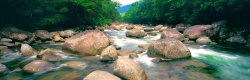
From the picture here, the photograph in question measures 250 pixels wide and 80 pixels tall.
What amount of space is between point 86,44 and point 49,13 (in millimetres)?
11703

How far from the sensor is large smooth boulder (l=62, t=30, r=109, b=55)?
9.66 metres

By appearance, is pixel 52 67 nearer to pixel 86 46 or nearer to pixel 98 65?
pixel 98 65

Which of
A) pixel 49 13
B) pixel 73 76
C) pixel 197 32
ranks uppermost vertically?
pixel 49 13

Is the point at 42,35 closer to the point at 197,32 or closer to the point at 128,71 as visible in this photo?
the point at 128,71

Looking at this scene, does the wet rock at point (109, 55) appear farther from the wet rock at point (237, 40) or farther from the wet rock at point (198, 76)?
the wet rock at point (237, 40)

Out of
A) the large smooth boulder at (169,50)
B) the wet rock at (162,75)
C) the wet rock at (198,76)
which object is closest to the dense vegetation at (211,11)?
the large smooth boulder at (169,50)

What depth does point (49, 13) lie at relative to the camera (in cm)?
1933

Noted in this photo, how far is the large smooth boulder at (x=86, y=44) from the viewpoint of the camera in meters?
9.66

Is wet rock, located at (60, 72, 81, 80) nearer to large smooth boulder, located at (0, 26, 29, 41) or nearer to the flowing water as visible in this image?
the flowing water

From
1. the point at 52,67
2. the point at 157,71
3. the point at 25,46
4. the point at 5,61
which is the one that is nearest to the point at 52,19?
the point at 25,46

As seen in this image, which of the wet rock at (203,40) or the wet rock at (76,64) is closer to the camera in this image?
the wet rock at (76,64)

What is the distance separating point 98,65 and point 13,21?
1322 centimetres

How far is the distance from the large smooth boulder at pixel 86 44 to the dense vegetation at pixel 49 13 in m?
8.56

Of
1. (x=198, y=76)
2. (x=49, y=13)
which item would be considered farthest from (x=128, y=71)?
(x=49, y=13)
